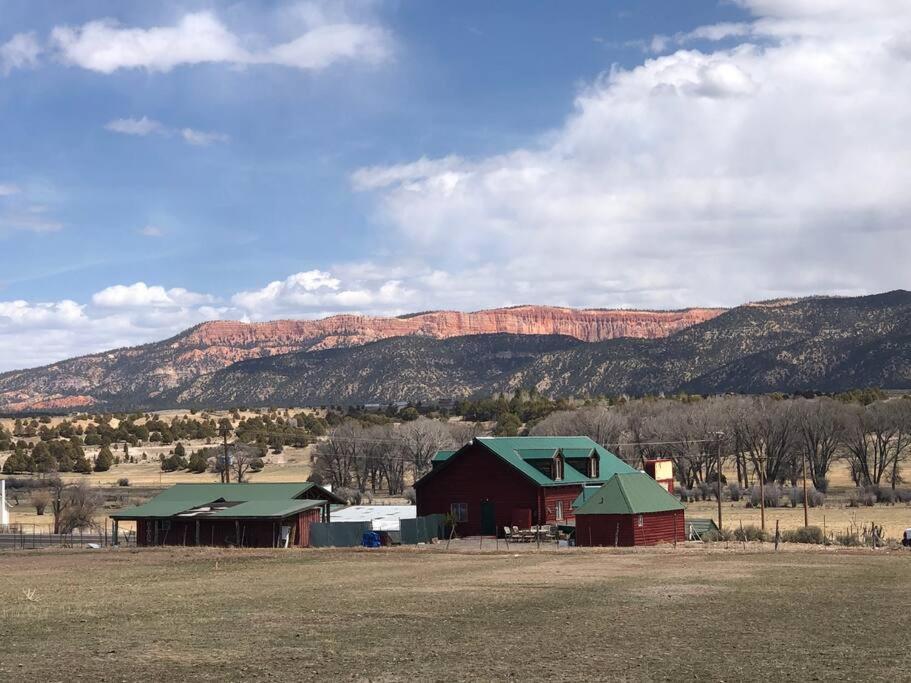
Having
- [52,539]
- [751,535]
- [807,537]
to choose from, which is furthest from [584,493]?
A: [52,539]

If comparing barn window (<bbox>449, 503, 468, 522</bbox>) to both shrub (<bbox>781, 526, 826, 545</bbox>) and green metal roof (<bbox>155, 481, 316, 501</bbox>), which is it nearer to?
green metal roof (<bbox>155, 481, 316, 501</bbox>)

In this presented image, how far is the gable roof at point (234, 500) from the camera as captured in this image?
190ft

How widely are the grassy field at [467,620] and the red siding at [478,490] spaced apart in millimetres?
19227

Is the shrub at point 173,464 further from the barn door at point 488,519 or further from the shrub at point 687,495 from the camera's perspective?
the barn door at point 488,519

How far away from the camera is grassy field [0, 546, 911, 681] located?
806 inches

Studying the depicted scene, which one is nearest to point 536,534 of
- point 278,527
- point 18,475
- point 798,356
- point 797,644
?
point 278,527

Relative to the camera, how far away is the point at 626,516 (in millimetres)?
53594

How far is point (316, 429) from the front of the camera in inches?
6038

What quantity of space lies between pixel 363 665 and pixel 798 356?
186 m

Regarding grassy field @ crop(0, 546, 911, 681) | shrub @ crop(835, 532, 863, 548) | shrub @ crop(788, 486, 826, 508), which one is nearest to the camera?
grassy field @ crop(0, 546, 911, 681)

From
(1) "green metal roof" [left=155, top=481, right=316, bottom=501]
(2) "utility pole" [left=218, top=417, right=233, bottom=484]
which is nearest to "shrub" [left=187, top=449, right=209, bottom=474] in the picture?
(2) "utility pole" [left=218, top=417, right=233, bottom=484]

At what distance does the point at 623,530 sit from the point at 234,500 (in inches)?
821

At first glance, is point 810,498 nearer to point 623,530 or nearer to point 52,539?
point 623,530

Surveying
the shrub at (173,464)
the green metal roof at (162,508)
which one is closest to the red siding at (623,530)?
the green metal roof at (162,508)
